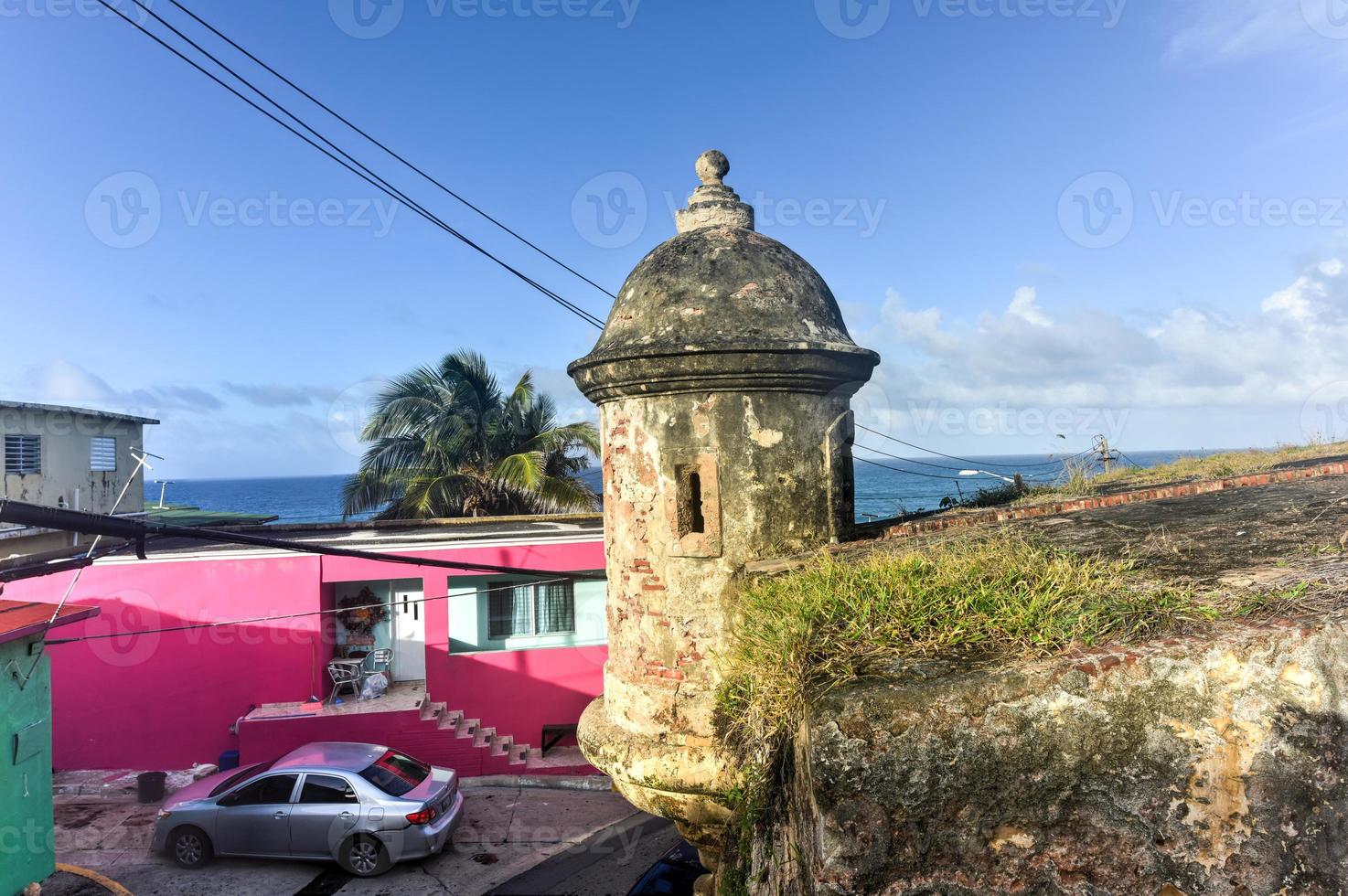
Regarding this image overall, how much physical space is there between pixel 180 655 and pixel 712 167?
11920 mm

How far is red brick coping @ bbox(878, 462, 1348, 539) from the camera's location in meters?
5.21

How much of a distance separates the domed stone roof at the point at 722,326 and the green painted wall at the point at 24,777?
22.7ft

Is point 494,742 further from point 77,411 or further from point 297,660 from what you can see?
point 77,411

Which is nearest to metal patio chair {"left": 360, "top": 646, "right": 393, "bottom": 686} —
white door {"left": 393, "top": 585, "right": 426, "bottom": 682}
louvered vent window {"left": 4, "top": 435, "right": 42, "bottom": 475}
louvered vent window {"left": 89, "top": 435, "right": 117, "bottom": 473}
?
white door {"left": 393, "top": 585, "right": 426, "bottom": 682}

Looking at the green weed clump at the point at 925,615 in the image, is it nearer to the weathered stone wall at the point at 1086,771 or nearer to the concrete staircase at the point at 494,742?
the weathered stone wall at the point at 1086,771

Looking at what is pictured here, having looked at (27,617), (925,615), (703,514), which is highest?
(703,514)

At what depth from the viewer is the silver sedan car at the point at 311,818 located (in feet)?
33.3

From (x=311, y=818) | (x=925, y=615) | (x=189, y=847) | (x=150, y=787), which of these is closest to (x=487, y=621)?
(x=311, y=818)

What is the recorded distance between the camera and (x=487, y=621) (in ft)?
44.8

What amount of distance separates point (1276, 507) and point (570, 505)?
15.1m

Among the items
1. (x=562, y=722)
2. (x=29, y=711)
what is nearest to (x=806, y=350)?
(x=29, y=711)

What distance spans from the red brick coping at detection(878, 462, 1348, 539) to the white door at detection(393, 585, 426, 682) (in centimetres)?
1036

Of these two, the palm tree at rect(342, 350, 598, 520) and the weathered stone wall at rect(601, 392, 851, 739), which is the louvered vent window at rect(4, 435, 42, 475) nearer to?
the palm tree at rect(342, 350, 598, 520)

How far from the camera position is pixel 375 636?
535 inches
